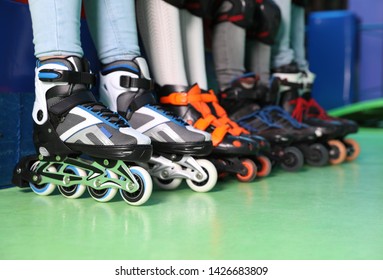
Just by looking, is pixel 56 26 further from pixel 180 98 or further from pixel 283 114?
pixel 283 114

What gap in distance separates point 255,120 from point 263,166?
0.71 ft

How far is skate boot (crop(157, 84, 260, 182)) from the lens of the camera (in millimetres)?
1533

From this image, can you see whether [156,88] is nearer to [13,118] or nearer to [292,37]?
[13,118]

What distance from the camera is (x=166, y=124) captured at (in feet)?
4.66

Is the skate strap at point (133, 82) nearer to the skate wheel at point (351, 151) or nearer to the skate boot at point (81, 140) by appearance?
the skate boot at point (81, 140)

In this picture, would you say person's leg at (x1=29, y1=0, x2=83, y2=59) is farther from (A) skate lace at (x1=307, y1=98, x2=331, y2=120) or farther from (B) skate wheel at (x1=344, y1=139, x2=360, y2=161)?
(B) skate wheel at (x1=344, y1=139, x2=360, y2=161)

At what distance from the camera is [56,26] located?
4.02ft

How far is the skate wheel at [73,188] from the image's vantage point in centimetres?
128

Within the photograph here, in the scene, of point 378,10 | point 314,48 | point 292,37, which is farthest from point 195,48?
point 378,10

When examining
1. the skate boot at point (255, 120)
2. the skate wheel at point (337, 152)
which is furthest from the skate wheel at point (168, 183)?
the skate wheel at point (337, 152)

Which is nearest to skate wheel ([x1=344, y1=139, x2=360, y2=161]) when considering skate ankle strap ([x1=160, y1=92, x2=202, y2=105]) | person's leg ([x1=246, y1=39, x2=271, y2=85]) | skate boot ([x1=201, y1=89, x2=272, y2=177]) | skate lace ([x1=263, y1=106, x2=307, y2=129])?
skate lace ([x1=263, y1=106, x2=307, y2=129])

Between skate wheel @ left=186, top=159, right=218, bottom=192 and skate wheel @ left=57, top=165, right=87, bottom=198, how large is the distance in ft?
0.97

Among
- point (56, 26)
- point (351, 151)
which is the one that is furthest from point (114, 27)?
point (351, 151)

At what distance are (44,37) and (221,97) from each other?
2.55 ft
